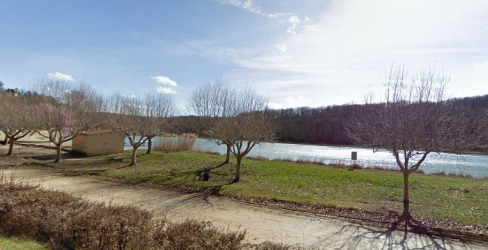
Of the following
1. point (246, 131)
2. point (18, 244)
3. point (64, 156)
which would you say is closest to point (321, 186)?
point (246, 131)

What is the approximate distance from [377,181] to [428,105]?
20.0 ft

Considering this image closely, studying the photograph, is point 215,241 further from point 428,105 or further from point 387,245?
point 428,105

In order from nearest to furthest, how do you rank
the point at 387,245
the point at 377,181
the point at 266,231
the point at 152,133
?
1. the point at 387,245
2. the point at 266,231
3. the point at 377,181
4. the point at 152,133

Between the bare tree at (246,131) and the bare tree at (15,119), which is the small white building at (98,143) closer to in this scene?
the bare tree at (15,119)

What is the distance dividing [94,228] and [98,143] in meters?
20.4

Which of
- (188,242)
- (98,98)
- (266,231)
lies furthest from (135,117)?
(188,242)

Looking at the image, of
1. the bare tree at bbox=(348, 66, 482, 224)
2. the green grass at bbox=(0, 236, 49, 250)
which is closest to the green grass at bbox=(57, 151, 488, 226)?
the bare tree at bbox=(348, 66, 482, 224)

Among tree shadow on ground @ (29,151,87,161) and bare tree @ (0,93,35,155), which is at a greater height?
bare tree @ (0,93,35,155)

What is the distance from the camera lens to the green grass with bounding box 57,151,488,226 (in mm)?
8945

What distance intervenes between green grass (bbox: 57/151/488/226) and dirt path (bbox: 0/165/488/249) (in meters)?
1.57

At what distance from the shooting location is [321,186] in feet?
40.3

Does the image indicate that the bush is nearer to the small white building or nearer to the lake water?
the lake water

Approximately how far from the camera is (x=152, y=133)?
18391mm

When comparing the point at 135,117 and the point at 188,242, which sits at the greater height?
the point at 135,117
